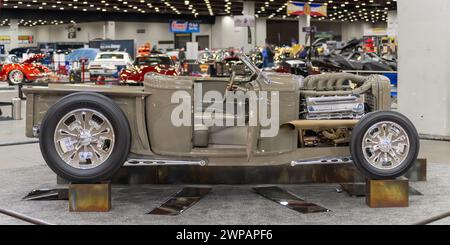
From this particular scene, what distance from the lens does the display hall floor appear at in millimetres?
4887

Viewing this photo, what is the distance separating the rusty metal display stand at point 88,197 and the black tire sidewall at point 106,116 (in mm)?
64

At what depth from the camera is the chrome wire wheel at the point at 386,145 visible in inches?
205

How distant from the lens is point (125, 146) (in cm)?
506

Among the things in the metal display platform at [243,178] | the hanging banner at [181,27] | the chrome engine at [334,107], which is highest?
the hanging banner at [181,27]

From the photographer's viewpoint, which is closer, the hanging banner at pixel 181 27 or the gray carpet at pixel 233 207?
the gray carpet at pixel 233 207

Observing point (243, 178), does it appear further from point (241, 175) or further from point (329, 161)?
point (329, 161)

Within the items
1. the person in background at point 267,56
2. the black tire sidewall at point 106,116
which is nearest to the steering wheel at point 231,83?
the black tire sidewall at point 106,116

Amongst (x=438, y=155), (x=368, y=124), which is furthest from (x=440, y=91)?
(x=368, y=124)

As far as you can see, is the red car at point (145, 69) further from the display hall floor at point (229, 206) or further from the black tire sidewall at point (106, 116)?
the black tire sidewall at point (106, 116)

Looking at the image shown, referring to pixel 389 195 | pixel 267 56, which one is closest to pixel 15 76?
pixel 267 56

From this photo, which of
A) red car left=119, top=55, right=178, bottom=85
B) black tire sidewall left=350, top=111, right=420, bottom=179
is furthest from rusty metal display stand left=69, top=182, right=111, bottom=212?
red car left=119, top=55, right=178, bottom=85

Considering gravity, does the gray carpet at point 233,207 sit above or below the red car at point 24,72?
below

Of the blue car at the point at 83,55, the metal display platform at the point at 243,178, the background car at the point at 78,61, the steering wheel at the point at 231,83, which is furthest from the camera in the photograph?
the blue car at the point at 83,55
